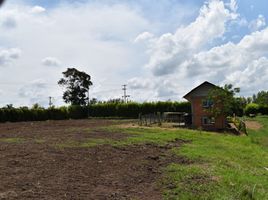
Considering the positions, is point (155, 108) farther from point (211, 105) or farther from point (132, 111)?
point (211, 105)

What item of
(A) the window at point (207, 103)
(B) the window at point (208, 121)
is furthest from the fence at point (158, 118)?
(A) the window at point (207, 103)

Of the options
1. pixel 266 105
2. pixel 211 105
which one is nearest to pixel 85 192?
pixel 211 105

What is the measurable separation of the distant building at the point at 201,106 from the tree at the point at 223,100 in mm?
1351

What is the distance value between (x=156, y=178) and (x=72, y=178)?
2194 mm

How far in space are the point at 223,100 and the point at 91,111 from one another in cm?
4309

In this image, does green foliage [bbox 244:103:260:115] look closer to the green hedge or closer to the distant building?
the green hedge

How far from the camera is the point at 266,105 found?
275 ft

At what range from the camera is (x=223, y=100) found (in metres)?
36.9

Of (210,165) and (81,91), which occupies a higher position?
(81,91)

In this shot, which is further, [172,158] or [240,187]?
[172,158]

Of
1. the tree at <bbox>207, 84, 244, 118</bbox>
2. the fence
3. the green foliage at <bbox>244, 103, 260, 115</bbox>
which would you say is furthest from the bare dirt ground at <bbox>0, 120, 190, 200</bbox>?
the green foliage at <bbox>244, 103, 260, 115</bbox>

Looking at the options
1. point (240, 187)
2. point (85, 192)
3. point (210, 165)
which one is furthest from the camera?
point (210, 165)

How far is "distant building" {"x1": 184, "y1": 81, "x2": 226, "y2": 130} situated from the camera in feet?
128

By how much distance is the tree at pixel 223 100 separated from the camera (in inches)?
1454
